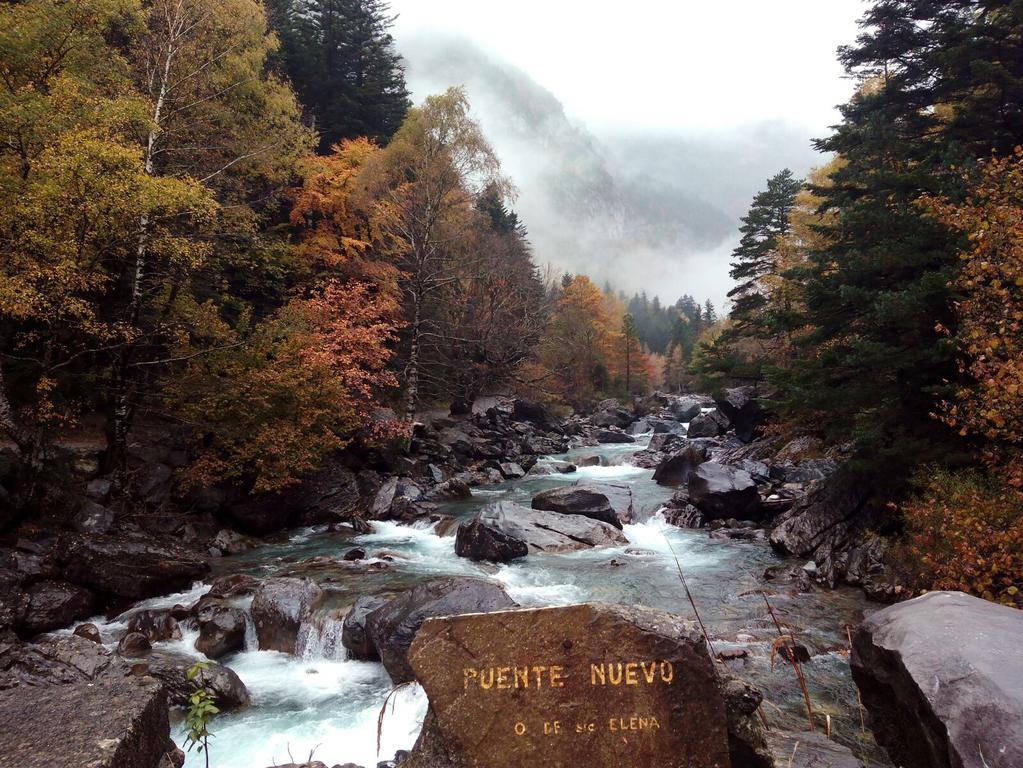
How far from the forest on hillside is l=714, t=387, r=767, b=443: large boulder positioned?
4.61 meters

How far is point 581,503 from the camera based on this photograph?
16.8 metres

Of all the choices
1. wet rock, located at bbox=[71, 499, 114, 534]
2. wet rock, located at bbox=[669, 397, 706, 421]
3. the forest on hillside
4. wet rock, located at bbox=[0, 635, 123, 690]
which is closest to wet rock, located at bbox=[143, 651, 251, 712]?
wet rock, located at bbox=[0, 635, 123, 690]

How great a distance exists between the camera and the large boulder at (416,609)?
823 centimetres

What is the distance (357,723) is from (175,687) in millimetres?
2576

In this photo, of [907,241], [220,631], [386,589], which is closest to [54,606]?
[220,631]

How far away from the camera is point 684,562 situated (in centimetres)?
1341

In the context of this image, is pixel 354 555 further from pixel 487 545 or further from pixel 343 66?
pixel 343 66

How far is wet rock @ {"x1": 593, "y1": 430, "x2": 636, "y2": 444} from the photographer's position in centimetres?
4069

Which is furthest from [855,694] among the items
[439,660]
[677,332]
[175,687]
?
[677,332]

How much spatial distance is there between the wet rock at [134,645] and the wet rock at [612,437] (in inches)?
1341

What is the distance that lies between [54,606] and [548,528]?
10.4 meters

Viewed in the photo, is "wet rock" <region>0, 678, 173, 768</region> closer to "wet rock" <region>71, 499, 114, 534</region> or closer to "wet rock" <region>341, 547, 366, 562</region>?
"wet rock" <region>341, 547, 366, 562</region>

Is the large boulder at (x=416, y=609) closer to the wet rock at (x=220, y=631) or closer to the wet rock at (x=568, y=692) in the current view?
the wet rock at (x=220, y=631)

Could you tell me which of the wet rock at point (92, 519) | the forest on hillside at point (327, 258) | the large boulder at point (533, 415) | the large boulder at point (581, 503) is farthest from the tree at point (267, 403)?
the large boulder at point (533, 415)
